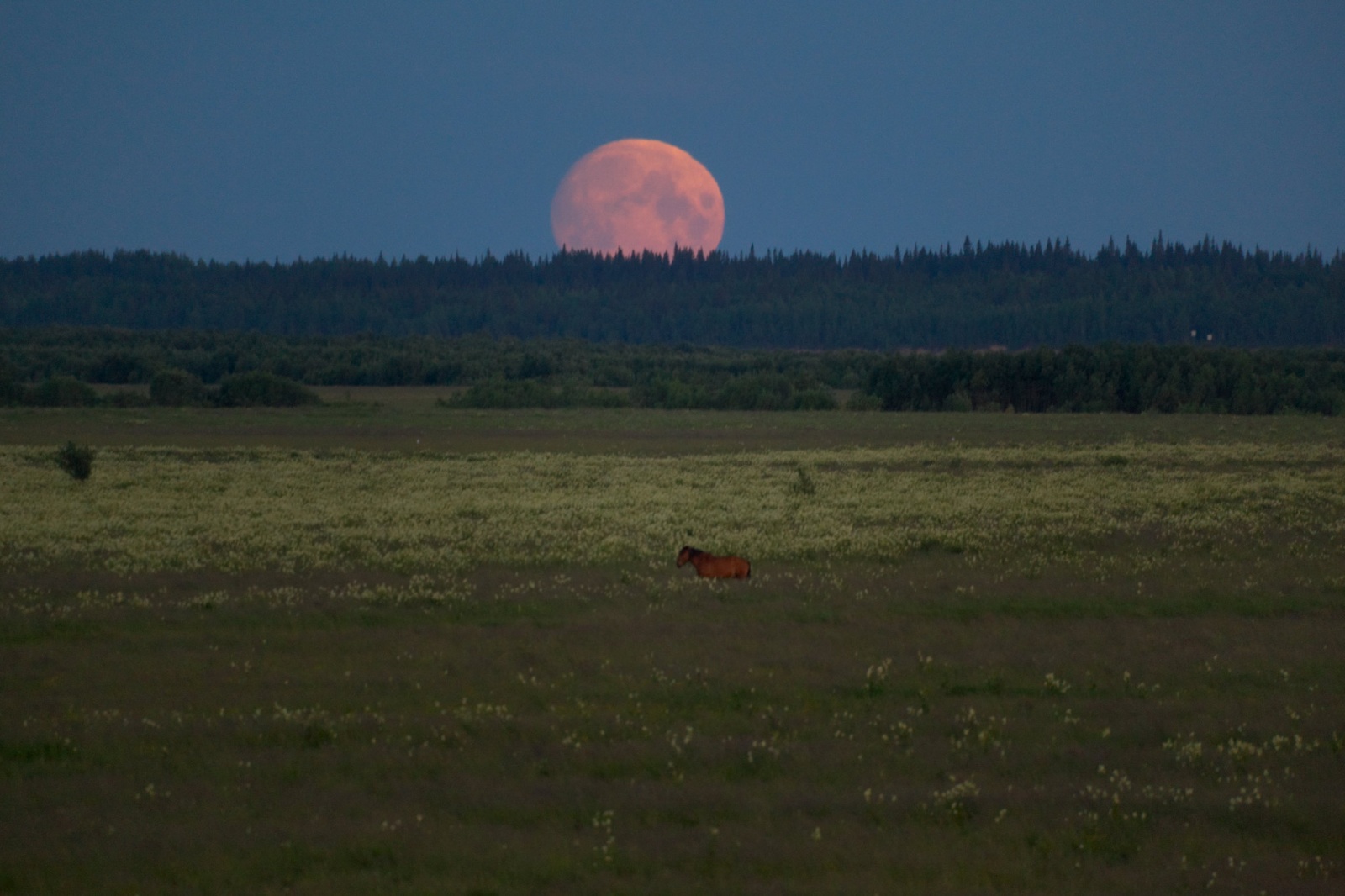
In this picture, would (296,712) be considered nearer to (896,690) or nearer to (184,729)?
(184,729)

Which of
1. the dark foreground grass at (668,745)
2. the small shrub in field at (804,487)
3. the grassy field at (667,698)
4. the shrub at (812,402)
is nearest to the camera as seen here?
the dark foreground grass at (668,745)

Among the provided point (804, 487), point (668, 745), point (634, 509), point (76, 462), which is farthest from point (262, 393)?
point (668, 745)

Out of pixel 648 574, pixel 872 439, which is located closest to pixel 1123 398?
pixel 872 439

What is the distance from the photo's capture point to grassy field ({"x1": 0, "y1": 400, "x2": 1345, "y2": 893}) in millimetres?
7824

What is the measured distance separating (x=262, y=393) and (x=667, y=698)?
76.4m

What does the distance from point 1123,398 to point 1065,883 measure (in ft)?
282

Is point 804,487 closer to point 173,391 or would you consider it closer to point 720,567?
point 720,567

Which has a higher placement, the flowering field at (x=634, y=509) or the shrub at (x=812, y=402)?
the shrub at (x=812, y=402)

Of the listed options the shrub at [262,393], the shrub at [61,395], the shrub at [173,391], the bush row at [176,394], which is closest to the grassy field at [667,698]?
the shrub at [262,393]

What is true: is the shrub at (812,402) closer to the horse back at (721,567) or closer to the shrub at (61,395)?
the shrub at (61,395)

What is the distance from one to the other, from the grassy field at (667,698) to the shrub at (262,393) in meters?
57.4

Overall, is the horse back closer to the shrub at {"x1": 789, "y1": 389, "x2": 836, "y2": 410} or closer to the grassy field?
the grassy field

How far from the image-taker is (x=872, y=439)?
169ft

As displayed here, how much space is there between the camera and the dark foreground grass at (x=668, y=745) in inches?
303
